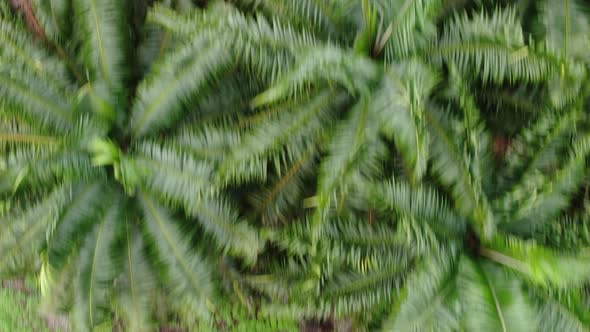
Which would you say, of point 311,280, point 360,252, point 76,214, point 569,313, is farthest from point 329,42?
point 569,313

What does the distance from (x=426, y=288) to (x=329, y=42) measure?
152 centimetres

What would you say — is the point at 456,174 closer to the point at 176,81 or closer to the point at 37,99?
the point at 176,81

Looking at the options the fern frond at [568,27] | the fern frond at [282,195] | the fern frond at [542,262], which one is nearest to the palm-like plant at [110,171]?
the fern frond at [282,195]

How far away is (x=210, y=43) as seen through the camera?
2369mm

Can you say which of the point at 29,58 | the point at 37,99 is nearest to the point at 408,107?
the point at 37,99

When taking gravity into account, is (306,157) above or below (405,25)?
below

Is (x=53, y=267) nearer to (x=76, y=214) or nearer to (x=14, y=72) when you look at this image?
(x=76, y=214)

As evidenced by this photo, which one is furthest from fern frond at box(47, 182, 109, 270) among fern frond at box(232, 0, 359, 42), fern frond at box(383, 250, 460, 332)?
fern frond at box(383, 250, 460, 332)

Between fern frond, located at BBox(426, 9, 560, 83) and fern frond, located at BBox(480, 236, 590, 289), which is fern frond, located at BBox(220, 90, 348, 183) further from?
fern frond, located at BBox(480, 236, 590, 289)

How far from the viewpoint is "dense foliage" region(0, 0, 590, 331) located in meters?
2.35

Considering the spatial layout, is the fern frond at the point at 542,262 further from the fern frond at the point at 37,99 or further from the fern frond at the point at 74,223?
the fern frond at the point at 37,99

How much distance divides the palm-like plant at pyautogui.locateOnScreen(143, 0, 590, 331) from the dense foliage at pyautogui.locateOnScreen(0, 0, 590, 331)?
0.01 metres

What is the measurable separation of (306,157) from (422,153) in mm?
734

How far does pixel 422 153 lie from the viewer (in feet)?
7.02
